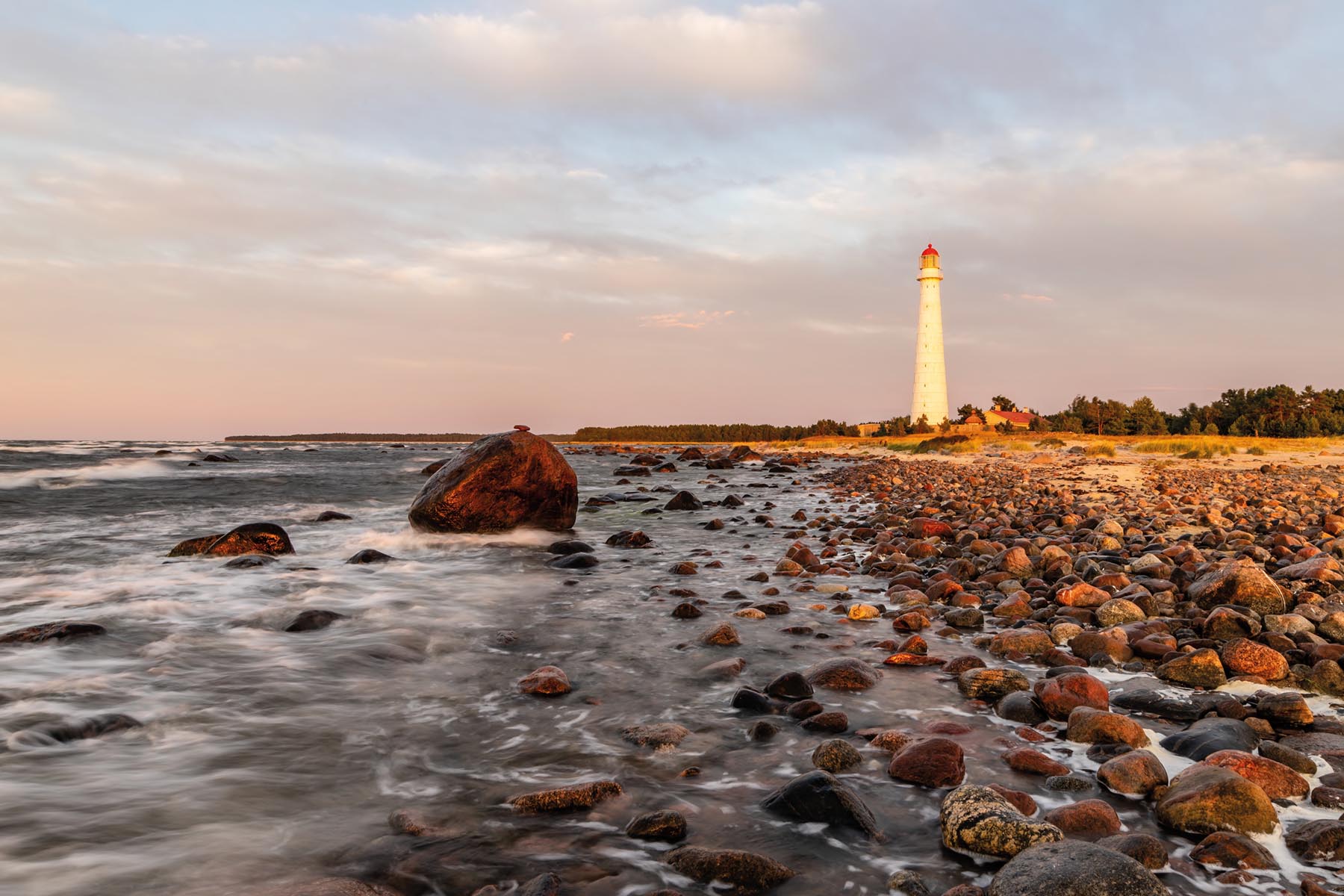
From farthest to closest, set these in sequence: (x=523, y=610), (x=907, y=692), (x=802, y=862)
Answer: (x=523, y=610) → (x=907, y=692) → (x=802, y=862)

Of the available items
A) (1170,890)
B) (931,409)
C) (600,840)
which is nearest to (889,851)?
(1170,890)

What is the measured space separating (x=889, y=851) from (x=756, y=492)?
2066cm

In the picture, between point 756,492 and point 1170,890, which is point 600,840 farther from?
point 756,492

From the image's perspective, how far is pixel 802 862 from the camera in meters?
2.97

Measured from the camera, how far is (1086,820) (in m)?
3.09

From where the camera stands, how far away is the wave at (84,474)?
88.3 feet

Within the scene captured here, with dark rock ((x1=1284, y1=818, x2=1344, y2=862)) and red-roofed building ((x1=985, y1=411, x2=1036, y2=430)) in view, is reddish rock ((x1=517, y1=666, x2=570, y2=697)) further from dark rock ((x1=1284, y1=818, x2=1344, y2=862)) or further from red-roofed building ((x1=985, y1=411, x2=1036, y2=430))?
red-roofed building ((x1=985, y1=411, x2=1036, y2=430))

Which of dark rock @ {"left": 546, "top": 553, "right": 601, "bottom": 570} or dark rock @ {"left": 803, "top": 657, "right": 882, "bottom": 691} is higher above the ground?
dark rock @ {"left": 803, "top": 657, "right": 882, "bottom": 691}

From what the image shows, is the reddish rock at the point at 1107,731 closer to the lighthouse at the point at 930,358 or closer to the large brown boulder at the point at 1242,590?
the large brown boulder at the point at 1242,590

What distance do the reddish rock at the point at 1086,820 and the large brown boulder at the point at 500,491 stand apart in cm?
1157

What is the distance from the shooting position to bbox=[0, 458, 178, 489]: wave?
1059 inches

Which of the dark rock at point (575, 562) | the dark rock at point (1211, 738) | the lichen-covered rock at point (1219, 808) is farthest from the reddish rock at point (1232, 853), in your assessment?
the dark rock at point (575, 562)

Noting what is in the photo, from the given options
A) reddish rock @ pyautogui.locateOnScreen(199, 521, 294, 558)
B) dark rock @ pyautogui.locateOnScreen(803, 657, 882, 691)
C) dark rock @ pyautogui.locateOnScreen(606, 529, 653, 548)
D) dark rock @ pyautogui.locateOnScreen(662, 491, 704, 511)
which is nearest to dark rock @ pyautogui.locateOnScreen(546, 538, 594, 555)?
dark rock @ pyautogui.locateOnScreen(606, 529, 653, 548)

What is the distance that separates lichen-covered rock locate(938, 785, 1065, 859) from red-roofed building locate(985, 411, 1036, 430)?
6566 centimetres
